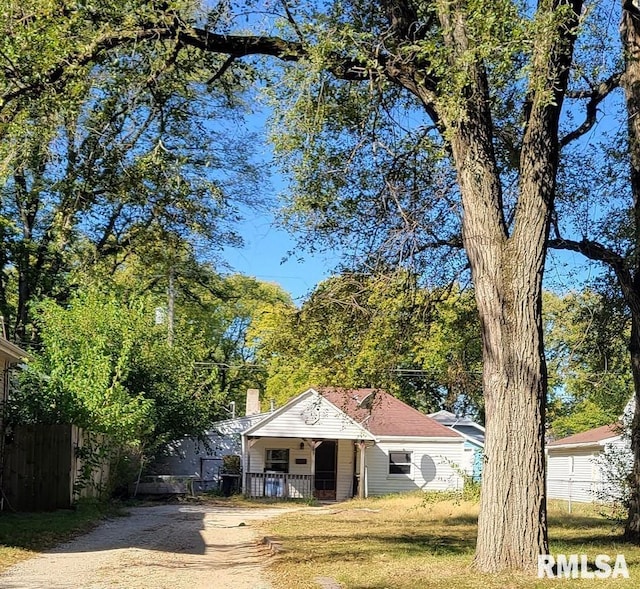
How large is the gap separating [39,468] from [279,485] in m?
13.2

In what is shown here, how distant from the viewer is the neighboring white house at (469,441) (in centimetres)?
3222

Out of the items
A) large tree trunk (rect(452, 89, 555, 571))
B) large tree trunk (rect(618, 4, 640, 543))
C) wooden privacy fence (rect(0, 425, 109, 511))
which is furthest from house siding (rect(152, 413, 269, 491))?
large tree trunk (rect(452, 89, 555, 571))

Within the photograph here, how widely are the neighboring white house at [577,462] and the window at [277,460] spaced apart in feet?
34.6

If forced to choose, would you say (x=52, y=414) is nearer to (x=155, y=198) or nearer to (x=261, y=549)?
(x=261, y=549)

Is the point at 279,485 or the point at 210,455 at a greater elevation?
the point at 210,455

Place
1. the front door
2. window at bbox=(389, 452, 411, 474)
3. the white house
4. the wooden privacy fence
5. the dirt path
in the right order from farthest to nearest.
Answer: window at bbox=(389, 452, 411, 474), the front door, the white house, the wooden privacy fence, the dirt path

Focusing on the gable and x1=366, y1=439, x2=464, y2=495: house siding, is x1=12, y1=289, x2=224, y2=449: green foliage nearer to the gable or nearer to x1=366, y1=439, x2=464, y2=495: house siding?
the gable

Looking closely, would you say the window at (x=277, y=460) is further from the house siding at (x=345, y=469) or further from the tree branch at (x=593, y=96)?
the tree branch at (x=593, y=96)

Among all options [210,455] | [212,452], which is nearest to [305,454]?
[212,452]

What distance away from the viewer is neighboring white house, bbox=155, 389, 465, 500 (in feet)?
93.4

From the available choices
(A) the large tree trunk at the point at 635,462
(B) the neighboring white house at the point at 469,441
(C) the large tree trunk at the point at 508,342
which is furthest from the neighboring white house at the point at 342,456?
(C) the large tree trunk at the point at 508,342

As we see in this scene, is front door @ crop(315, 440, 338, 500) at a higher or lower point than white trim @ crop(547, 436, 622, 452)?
lower

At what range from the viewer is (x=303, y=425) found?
28422 mm

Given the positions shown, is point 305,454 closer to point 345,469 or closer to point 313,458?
point 313,458
